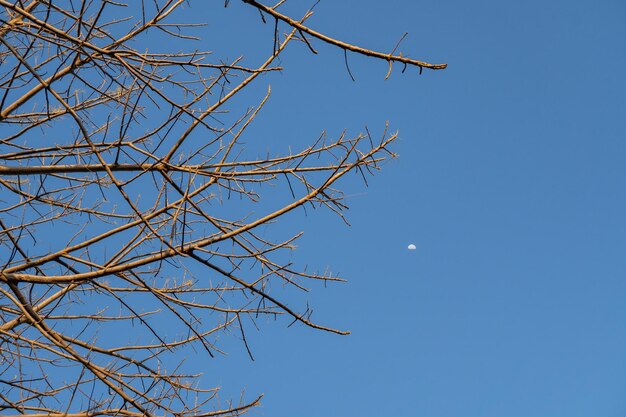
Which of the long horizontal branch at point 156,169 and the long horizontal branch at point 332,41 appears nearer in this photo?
the long horizontal branch at point 332,41

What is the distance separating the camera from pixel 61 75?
3.32 metres

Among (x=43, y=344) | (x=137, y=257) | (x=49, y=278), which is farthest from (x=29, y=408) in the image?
(x=137, y=257)

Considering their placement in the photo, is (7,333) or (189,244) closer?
(189,244)

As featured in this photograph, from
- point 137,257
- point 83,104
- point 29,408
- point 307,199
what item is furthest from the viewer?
point 83,104

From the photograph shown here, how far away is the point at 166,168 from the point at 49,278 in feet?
1.88

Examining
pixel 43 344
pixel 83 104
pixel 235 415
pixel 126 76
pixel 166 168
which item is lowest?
pixel 235 415

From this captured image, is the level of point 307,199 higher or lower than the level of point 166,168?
lower

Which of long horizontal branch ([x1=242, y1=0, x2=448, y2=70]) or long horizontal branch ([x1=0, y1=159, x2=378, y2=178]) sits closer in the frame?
long horizontal branch ([x1=242, y1=0, x2=448, y2=70])

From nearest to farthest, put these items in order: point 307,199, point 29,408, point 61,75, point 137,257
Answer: point 307,199 → point 137,257 → point 29,408 → point 61,75

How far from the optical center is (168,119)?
2680mm

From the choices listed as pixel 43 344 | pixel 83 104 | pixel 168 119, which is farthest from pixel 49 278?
pixel 83 104

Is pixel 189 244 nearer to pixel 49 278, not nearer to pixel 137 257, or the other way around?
pixel 137 257

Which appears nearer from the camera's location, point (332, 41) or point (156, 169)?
point (332, 41)

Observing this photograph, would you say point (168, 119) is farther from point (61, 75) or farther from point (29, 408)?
point (29, 408)
